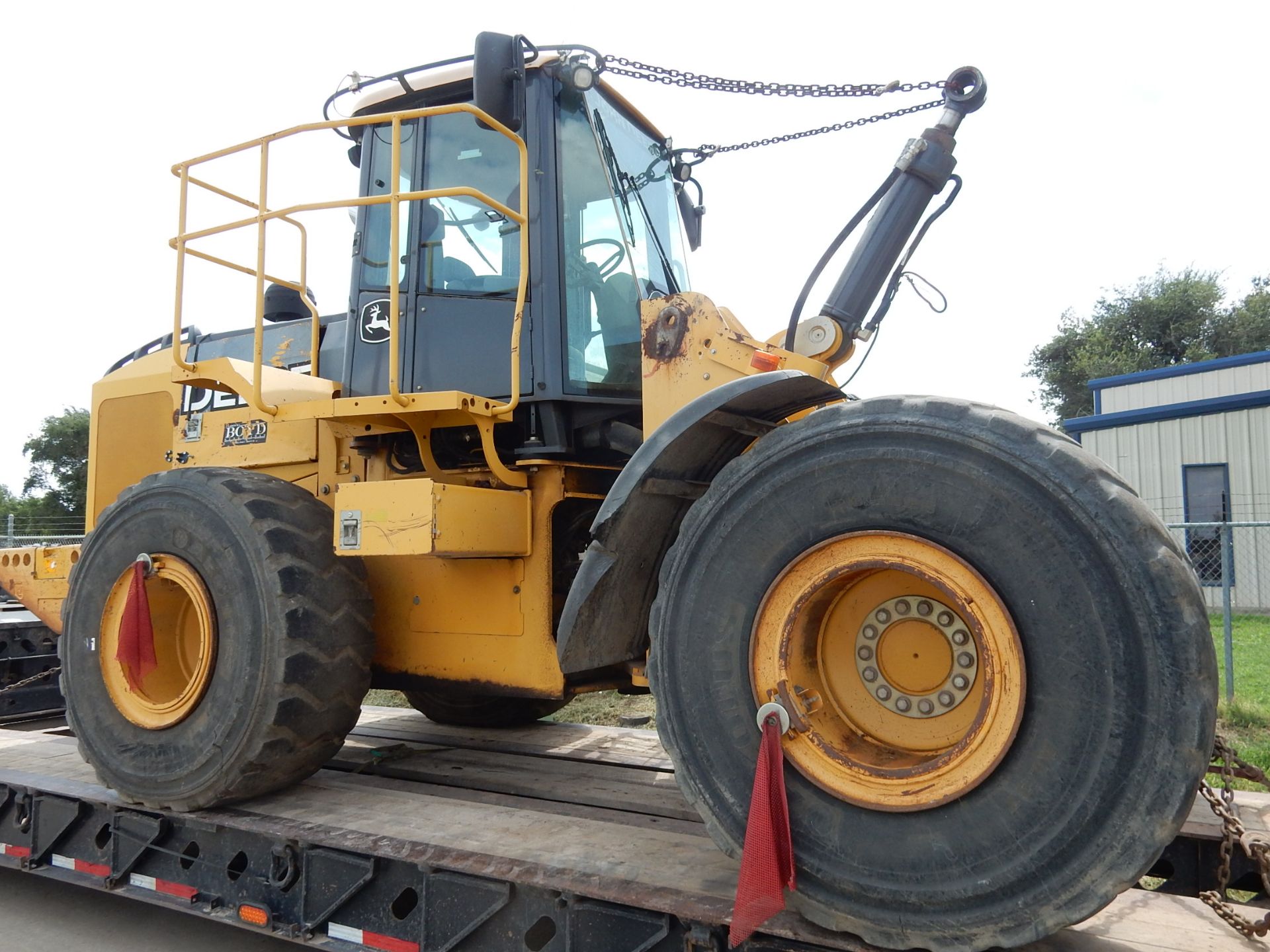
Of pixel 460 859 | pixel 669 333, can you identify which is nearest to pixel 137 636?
pixel 460 859

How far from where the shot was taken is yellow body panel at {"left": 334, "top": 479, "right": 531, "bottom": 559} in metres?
3.35

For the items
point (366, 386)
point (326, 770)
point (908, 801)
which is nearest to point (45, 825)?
point (326, 770)

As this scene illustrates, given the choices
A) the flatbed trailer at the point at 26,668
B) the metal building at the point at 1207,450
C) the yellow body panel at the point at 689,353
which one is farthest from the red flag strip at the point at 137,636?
the metal building at the point at 1207,450

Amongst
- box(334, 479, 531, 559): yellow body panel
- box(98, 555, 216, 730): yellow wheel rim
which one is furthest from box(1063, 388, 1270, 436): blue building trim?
box(98, 555, 216, 730): yellow wheel rim

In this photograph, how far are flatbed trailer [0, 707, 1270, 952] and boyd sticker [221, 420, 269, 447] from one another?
1.66 m

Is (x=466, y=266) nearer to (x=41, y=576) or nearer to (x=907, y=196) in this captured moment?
(x=907, y=196)

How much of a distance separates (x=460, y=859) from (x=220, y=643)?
4.53ft

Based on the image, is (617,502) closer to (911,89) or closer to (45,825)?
(911,89)

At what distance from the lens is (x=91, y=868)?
13.0ft

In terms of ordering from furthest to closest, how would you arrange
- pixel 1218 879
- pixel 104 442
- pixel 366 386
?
pixel 104 442, pixel 366 386, pixel 1218 879

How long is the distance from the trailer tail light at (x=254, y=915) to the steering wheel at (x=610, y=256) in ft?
9.30

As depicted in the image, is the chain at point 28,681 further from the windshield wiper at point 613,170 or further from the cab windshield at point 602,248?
the windshield wiper at point 613,170

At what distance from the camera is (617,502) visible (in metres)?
2.75

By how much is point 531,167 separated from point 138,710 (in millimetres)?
2822
